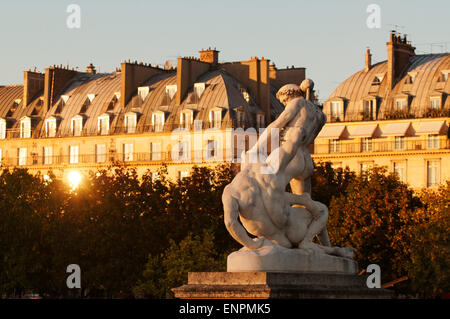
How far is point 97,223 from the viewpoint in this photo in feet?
230

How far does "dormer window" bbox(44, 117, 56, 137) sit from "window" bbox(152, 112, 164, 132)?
10.3 meters

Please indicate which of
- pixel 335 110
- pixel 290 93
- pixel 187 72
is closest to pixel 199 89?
pixel 187 72

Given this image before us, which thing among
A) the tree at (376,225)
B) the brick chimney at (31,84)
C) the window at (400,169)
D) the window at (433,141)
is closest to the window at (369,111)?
the window at (400,169)

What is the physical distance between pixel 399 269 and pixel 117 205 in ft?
52.1

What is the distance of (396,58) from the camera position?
338ft

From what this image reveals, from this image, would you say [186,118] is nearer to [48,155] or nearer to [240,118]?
[240,118]

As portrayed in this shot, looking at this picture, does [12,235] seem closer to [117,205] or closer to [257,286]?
[117,205]

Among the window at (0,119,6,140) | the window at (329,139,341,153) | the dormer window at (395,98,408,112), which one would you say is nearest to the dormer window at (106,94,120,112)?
the window at (0,119,6,140)

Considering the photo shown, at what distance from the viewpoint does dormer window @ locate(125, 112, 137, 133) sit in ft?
371

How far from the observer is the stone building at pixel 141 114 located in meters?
108

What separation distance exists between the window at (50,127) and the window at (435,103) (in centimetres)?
3327

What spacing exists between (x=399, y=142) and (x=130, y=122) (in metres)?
23.2

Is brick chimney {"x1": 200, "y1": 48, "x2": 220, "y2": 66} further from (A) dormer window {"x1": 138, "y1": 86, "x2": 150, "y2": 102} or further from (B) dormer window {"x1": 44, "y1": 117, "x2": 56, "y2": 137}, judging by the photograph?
(B) dormer window {"x1": 44, "y1": 117, "x2": 56, "y2": 137}

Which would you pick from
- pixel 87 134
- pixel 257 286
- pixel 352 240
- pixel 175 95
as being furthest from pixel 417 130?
pixel 257 286
